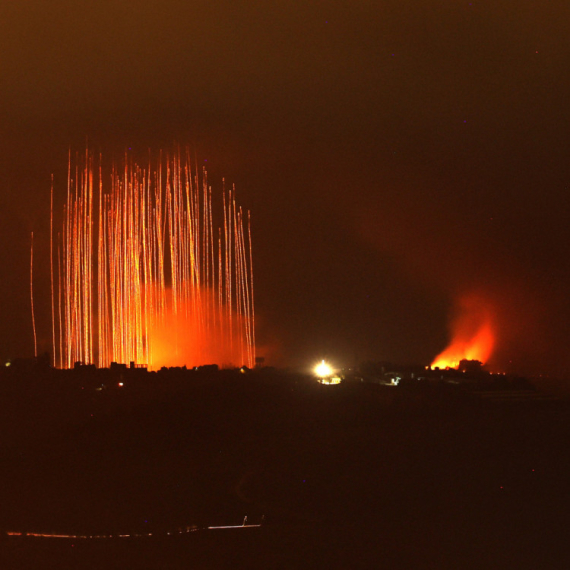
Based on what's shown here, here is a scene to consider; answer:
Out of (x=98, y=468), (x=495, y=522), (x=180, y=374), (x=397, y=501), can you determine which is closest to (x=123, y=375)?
(x=180, y=374)

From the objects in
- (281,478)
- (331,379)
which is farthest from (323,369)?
(281,478)

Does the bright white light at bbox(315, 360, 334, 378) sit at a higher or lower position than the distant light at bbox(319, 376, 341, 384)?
higher

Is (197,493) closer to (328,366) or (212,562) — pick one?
(212,562)

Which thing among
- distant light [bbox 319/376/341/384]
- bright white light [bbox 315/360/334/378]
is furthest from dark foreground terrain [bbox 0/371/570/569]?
bright white light [bbox 315/360/334/378]

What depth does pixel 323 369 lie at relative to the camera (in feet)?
111

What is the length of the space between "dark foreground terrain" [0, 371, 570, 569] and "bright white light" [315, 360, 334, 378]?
1147 cm

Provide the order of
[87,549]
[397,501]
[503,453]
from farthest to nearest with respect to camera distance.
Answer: [503,453] < [397,501] < [87,549]

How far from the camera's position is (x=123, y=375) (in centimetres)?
2353

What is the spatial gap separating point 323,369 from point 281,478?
75.9 ft

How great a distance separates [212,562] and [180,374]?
60.0 feet

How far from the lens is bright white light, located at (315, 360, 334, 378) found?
3265 centimetres

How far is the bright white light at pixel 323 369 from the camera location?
3265 cm

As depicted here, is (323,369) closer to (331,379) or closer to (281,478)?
(331,379)

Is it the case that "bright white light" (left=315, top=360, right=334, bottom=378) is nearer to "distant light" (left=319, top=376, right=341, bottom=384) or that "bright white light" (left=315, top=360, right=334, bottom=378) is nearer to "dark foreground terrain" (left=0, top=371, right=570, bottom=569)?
"distant light" (left=319, top=376, right=341, bottom=384)
